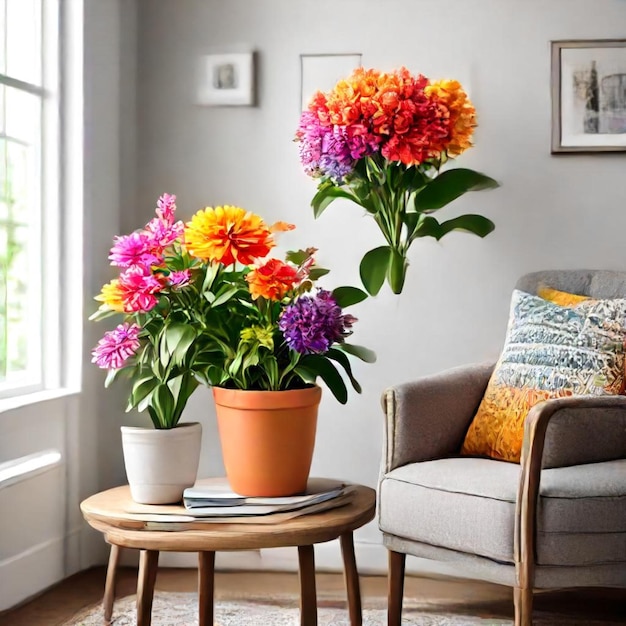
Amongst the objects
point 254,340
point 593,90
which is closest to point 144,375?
point 254,340

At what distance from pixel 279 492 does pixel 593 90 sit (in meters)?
1.67

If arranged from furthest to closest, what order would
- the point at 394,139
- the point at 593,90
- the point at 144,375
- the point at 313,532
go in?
the point at 593,90 < the point at 394,139 < the point at 144,375 < the point at 313,532

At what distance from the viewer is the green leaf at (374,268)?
2822 mm

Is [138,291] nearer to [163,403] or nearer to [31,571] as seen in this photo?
[163,403]

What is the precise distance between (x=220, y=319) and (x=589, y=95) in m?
1.52

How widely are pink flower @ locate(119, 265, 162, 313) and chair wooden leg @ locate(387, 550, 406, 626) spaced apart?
37.5 inches

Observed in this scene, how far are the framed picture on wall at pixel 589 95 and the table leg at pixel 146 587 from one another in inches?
69.0

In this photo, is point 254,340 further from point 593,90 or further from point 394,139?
point 593,90

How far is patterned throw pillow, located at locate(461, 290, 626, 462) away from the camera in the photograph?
2443mm

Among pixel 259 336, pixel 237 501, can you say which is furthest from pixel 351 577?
pixel 259 336

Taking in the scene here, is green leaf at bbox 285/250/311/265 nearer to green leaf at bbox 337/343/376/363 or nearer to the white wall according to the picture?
green leaf at bbox 337/343/376/363

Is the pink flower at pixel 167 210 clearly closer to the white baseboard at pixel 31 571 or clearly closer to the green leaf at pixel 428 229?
the green leaf at pixel 428 229

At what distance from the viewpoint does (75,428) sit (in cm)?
290

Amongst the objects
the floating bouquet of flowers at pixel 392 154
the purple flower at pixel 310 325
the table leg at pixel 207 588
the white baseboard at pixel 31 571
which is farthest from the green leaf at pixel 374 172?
the white baseboard at pixel 31 571
